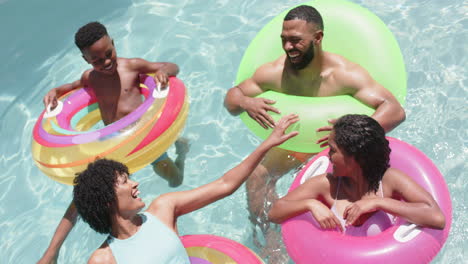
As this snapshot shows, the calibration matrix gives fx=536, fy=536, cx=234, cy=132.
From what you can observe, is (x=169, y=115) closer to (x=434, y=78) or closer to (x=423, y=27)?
(x=434, y=78)

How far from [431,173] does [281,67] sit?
60.1 inches

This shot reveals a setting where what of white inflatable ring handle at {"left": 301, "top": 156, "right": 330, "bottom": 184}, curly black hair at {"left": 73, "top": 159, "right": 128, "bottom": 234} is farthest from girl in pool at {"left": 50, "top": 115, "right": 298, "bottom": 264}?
white inflatable ring handle at {"left": 301, "top": 156, "right": 330, "bottom": 184}

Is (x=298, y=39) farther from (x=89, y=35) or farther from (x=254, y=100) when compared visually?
(x=89, y=35)

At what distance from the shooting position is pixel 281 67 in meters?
4.30

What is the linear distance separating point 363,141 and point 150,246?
1.32m

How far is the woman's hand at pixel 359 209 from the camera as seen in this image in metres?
3.01

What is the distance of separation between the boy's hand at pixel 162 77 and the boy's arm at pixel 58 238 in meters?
1.23

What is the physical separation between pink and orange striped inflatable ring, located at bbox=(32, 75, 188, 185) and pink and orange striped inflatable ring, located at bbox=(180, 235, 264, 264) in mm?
1010

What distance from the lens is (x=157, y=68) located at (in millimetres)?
4707

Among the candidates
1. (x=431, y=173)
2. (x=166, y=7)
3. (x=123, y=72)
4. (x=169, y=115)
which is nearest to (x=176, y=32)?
(x=166, y=7)

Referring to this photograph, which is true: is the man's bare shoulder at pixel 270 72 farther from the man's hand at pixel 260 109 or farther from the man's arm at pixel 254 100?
the man's hand at pixel 260 109

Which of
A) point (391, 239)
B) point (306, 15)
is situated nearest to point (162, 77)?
point (306, 15)

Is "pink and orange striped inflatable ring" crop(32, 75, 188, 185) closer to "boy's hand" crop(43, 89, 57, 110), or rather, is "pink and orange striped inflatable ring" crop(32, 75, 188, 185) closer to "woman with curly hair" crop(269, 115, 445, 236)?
"boy's hand" crop(43, 89, 57, 110)

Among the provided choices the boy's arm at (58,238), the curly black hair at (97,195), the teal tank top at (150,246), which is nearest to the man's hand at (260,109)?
the teal tank top at (150,246)
